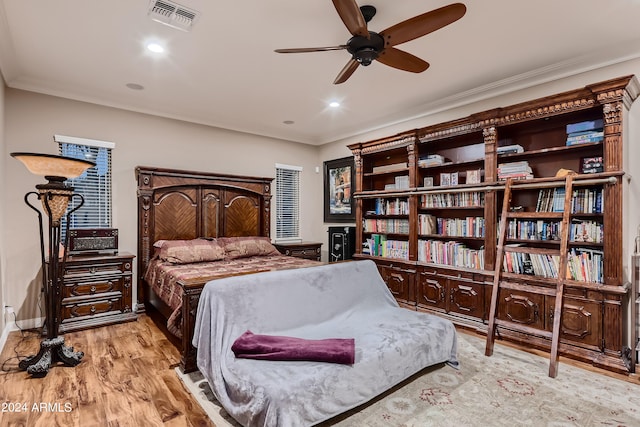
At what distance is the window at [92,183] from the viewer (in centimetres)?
398

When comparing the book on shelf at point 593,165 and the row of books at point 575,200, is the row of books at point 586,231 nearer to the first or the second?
the row of books at point 575,200

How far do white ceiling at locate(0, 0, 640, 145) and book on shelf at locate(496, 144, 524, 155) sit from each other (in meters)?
0.71

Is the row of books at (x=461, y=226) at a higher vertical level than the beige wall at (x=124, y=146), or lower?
lower

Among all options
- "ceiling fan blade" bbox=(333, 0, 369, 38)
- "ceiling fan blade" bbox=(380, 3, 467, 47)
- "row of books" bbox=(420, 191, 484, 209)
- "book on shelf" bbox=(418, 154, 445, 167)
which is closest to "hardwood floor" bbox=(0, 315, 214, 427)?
"ceiling fan blade" bbox=(333, 0, 369, 38)

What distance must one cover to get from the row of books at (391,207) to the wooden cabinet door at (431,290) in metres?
0.91

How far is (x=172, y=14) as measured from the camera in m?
2.43

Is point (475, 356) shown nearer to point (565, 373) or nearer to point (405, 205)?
point (565, 373)

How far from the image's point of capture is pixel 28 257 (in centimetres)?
369

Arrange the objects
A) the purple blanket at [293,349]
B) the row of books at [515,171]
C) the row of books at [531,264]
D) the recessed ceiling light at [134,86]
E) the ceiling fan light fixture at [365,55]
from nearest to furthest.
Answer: the purple blanket at [293,349] < the ceiling fan light fixture at [365,55] < the row of books at [531,264] < the row of books at [515,171] < the recessed ceiling light at [134,86]

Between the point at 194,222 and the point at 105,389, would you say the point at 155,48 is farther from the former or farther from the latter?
the point at 105,389

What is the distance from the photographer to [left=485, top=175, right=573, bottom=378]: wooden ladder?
2.75 metres

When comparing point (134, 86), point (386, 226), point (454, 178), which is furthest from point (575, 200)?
point (134, 86)

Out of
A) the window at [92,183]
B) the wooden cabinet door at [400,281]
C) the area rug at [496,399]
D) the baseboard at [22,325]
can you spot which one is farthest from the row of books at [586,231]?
the baseboard at [22,325]

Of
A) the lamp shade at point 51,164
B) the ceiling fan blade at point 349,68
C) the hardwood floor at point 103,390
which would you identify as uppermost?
the ceiling fan blade at point 349,68
